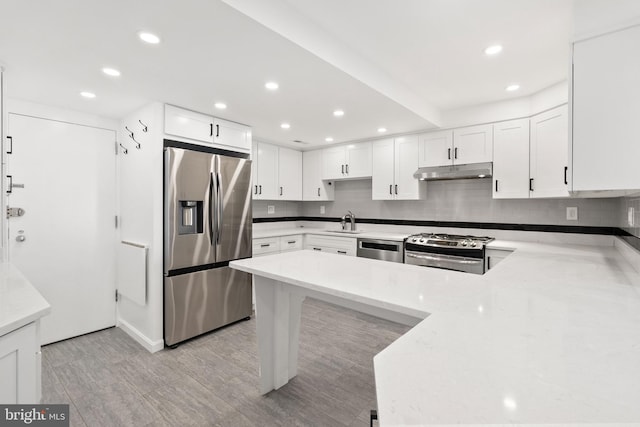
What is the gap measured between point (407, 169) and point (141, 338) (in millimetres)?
3433

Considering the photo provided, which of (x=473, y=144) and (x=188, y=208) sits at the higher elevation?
(x=473, y=144)

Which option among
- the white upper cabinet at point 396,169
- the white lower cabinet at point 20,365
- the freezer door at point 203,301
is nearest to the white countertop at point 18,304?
the white lower cabinet at point 20,365

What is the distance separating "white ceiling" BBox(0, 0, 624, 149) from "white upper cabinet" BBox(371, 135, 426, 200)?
33.1 inches

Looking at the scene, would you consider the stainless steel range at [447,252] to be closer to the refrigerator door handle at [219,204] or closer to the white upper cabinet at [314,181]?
the white upper cabinet at [314,181]

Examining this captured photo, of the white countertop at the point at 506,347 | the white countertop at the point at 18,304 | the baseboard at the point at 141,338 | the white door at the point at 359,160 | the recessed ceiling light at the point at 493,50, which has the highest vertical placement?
the recessed ceiling light at the point at 493,50

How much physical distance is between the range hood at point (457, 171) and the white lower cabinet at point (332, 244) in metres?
1.20

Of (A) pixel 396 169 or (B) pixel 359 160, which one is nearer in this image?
(A) pixel 396 169

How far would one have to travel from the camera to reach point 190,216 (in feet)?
9.41

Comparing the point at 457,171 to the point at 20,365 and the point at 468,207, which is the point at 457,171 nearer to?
the point at 468,207

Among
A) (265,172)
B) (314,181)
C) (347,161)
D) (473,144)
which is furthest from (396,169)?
(265,172)

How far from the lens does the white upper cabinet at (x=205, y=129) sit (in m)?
2.74

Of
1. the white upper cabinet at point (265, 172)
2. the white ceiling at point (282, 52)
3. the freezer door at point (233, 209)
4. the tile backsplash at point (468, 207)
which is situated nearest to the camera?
the white ceiling at point (282, 52)

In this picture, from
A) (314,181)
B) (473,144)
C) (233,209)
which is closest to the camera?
(233,209)

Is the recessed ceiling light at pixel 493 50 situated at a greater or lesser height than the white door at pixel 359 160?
greater
